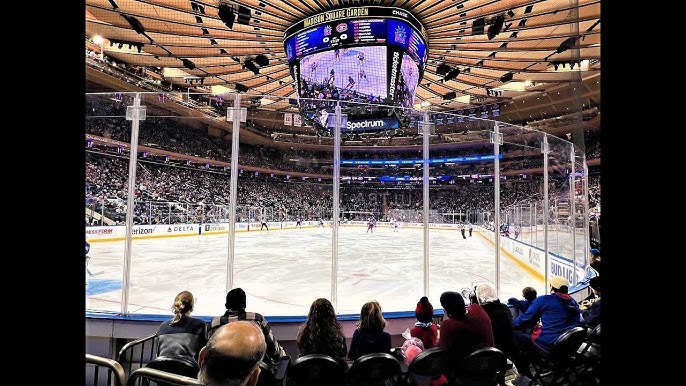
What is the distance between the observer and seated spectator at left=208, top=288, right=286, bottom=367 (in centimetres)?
246

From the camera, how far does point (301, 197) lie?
7.90m

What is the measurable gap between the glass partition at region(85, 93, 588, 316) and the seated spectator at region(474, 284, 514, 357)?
1250mm

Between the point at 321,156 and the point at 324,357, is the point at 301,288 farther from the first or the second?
the point at 324,357

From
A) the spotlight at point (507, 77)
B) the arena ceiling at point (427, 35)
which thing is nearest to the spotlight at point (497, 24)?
the arena ceiling at point (427, 35)

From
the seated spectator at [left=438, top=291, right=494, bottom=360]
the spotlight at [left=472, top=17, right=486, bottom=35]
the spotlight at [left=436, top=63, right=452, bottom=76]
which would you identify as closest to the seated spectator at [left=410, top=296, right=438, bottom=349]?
the seated spectator at [left=438, top=291, right=494, bottom=360]

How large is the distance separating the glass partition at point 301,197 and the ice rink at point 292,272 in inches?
1.9

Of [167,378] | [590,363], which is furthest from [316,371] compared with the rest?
[590,363]

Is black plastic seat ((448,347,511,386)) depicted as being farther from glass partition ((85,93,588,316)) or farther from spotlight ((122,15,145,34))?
spotlight ((122,15,145,34))

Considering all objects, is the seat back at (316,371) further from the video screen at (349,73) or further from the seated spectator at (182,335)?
the video screen at (349,73)
